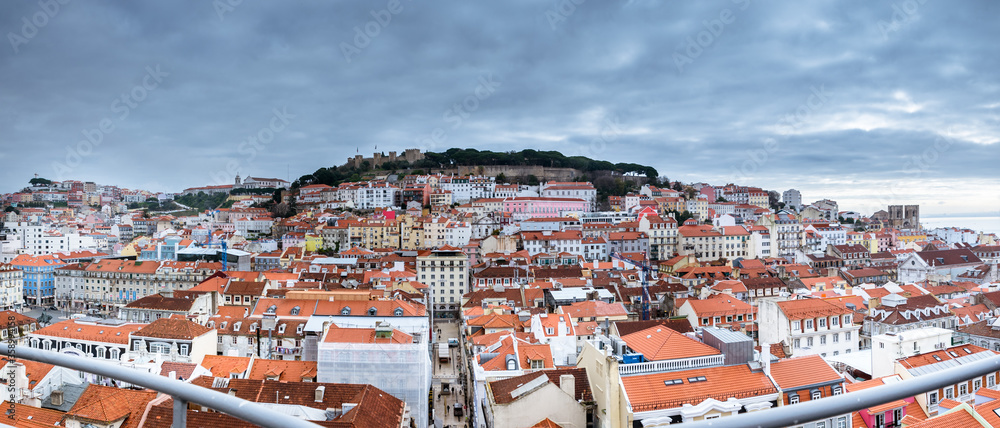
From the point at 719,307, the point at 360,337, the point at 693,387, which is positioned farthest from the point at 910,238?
the point at 360,337

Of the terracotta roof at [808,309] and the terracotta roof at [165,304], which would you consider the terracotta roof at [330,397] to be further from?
the terracotta roof at [165,304]

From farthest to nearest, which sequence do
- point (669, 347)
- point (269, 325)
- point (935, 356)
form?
point (269, 325) < point (935, 356) < point (669, 347)

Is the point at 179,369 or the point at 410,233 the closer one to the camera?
the point at 179,369

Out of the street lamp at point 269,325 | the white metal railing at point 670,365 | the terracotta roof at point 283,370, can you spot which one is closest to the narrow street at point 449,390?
the terracotta roof at point 283,370

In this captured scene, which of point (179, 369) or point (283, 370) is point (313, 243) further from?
point (179, 369)

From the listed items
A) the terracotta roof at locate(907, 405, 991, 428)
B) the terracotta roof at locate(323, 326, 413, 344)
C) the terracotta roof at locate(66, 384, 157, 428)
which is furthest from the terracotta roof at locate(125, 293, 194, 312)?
the terracotta roof at locate(907, 405, 991, 428)

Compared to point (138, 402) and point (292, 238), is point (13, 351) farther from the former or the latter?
point (292, 238)

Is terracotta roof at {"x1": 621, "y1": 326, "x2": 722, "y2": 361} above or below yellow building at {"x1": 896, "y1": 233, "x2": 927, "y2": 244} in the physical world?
below

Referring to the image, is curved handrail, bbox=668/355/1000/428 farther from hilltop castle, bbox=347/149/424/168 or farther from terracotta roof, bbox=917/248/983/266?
hilltop castle, bbox=347/149/424/168
